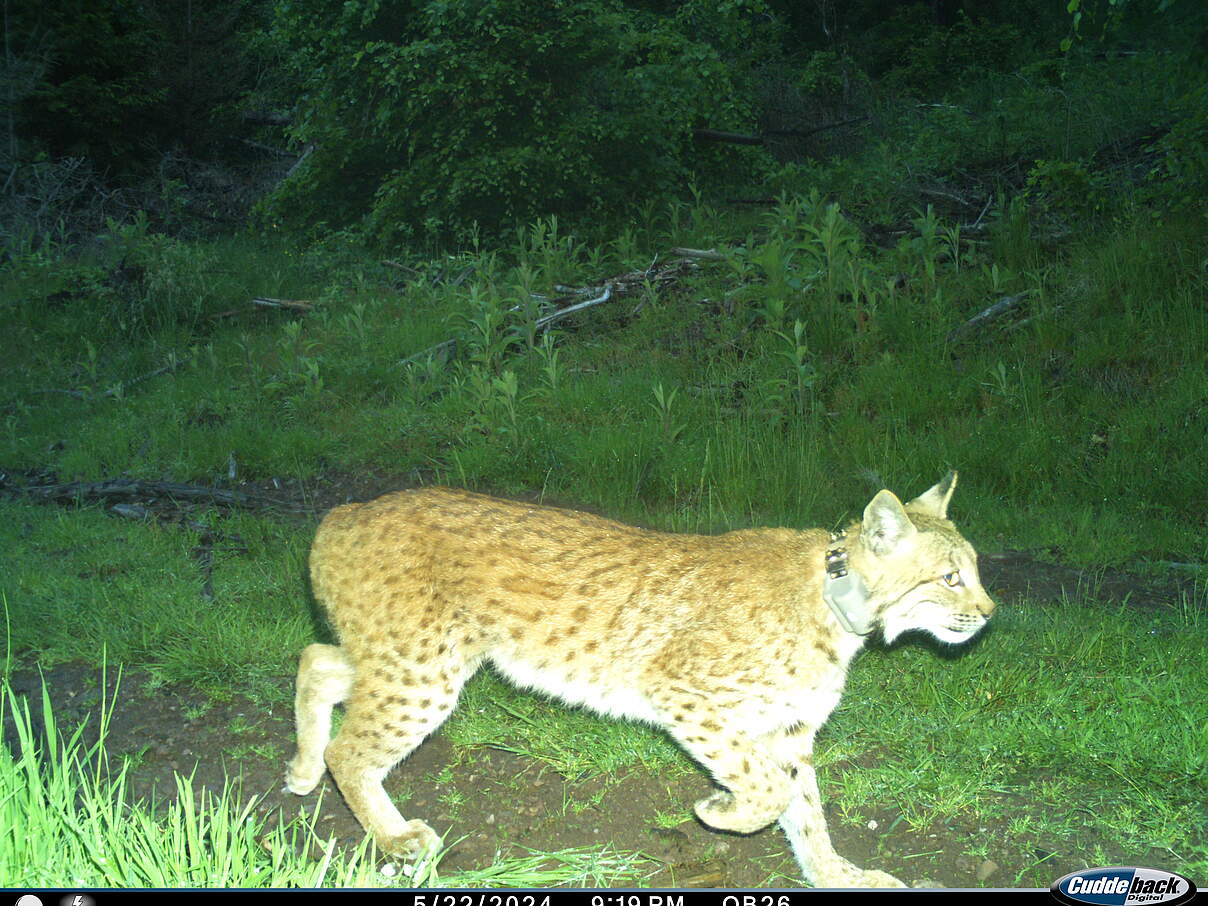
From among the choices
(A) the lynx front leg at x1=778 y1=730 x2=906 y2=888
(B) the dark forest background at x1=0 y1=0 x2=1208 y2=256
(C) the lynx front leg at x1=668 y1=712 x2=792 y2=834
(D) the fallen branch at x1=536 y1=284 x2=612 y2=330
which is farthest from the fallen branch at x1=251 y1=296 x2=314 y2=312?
(A) the lynx front leg at x1=778 y1=730 x2=906 y2=888

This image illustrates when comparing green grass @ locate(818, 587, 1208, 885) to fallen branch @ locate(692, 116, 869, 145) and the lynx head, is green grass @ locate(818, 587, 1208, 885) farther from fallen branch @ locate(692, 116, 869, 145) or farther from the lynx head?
fallen branch @ locate(692, 116, 869, 145)

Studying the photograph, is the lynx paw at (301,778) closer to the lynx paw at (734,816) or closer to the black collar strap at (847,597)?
the lynx paw at (734,816)

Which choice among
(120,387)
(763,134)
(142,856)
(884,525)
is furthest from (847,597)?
(763,134)

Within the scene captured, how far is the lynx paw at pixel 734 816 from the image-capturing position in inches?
141

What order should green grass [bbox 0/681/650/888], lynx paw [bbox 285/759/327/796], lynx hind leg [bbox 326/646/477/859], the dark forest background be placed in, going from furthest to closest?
the dark forest background
lynx paw [bbox 285/759/327/796]
lynx hind leg [bbox 326/646/477/859]
green grass [bbox 0/681/650/888]

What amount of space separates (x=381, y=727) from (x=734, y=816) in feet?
4.09

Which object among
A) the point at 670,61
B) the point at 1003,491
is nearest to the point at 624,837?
the point at 1003,491

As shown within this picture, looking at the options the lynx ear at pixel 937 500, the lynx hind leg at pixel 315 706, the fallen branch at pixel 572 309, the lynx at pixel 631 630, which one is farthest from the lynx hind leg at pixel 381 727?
the fallen branch at pixel 572 309

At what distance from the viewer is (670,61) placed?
1209cm

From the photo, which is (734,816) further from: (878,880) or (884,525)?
(884,525)

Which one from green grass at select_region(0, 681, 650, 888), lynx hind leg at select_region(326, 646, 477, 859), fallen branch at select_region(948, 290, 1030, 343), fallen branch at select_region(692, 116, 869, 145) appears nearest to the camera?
green grass at select_region(0, 681, 650, 888)

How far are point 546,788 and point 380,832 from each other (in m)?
0.66

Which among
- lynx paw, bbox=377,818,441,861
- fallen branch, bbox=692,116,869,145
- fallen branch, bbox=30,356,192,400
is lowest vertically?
fallen branch, bbox=30,356,192,400

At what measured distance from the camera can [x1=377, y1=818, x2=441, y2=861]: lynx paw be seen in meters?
3.58
